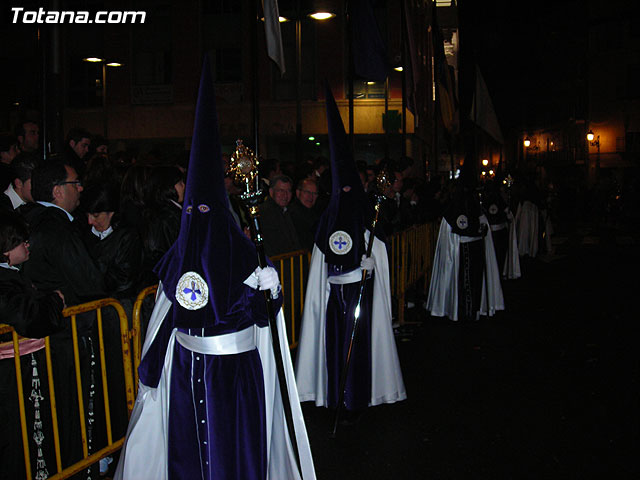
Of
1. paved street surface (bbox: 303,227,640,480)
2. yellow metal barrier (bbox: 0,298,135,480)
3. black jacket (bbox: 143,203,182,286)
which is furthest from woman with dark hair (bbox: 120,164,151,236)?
paved street surface (bbox: 303,227,640,480)

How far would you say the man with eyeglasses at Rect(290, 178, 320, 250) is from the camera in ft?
25.4

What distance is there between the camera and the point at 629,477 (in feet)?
16.0

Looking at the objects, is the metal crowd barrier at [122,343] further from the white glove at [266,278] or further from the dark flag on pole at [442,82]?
the dark flag on pole at [442,82]

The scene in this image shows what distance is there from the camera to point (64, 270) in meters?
4.29

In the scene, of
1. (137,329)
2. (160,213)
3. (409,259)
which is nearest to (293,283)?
(160,213)

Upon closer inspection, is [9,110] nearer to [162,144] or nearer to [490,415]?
[162,144]

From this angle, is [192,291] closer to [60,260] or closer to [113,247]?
[60,260]

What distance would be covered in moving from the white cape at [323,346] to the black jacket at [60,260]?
2.23 metres

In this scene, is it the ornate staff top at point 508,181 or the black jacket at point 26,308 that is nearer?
the black jacket at point 26,308

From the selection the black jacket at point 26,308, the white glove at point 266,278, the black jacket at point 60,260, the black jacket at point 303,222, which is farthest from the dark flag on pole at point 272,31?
the black jacket at point 26,308

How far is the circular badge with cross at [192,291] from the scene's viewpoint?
359 cm

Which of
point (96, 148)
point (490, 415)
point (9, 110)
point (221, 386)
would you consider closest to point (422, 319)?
point (490, 415)

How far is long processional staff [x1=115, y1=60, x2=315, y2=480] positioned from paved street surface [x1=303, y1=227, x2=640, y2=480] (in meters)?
1.14

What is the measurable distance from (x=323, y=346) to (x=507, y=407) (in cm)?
176
